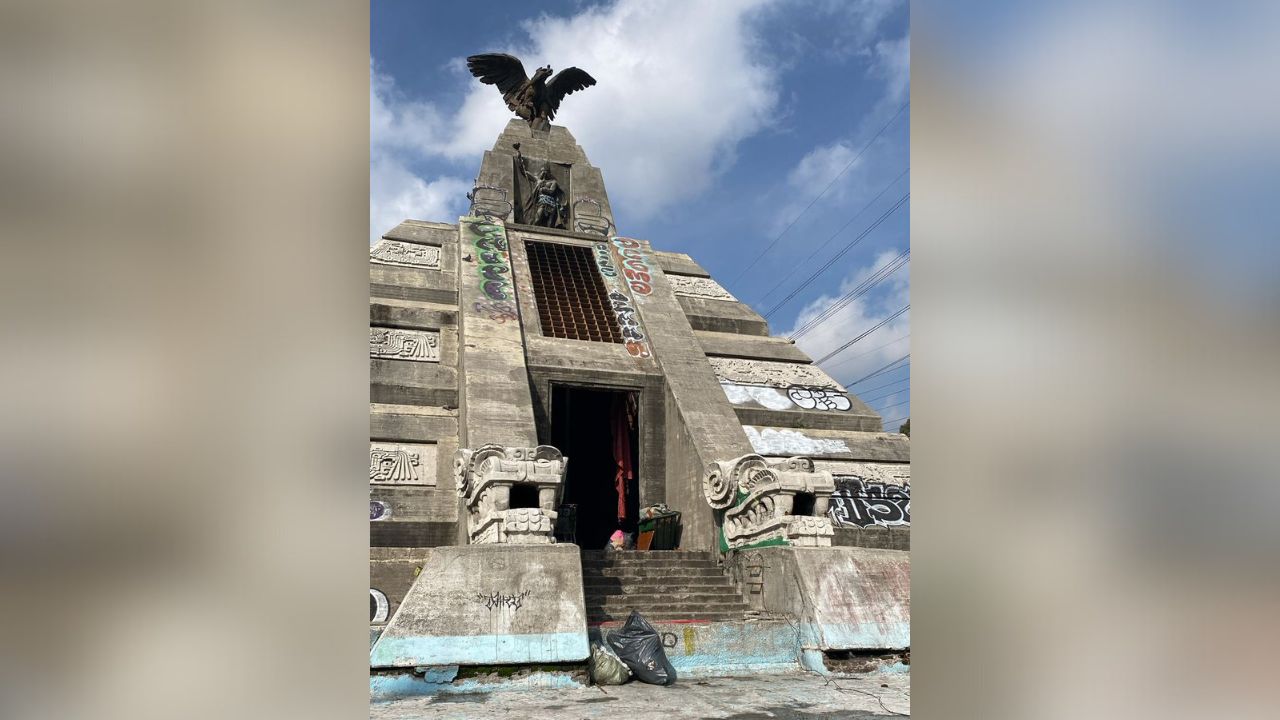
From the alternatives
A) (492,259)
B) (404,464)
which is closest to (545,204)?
(492,259)

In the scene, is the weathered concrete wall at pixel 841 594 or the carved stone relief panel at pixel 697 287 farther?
the carved stone relief panel at pixel 697 287

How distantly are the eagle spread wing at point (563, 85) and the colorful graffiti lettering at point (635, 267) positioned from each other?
20.4ft

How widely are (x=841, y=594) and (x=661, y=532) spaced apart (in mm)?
3748

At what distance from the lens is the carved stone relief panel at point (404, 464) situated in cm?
1052

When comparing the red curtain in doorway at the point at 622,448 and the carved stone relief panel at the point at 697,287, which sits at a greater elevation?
the carved stone relief panel at the point at 697,287

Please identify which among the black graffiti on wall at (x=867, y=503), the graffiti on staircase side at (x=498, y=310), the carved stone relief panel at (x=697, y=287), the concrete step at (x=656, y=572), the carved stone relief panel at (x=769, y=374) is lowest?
the concrete step at (x=656, y=572)

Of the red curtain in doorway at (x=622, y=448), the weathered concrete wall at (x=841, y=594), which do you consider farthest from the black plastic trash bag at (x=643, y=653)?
the red curtain in doorway at (x=622, y=448)

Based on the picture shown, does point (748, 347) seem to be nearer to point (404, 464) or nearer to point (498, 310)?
point (498, 310)

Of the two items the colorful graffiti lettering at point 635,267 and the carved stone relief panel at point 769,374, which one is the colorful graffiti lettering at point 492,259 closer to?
the colorful graffiti lettering at point 635,267

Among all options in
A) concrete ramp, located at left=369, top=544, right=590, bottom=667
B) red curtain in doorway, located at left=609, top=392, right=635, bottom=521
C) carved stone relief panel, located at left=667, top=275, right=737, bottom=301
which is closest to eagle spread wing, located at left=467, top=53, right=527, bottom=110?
carved stone relief panel, located at left=667, top=275, right=737, bottom=301

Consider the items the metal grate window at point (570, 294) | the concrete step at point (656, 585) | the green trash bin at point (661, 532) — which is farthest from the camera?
the metal grate window at point (570, 294)

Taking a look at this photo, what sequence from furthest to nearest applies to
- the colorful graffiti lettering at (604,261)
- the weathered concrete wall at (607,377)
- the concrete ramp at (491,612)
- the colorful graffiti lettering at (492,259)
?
the colorful graffiti lettering at (604,261)
the colorful graffiti lettering at (492,259)
the weathered concrete wall at (607,377)
the concrete ramp at (491,612)
